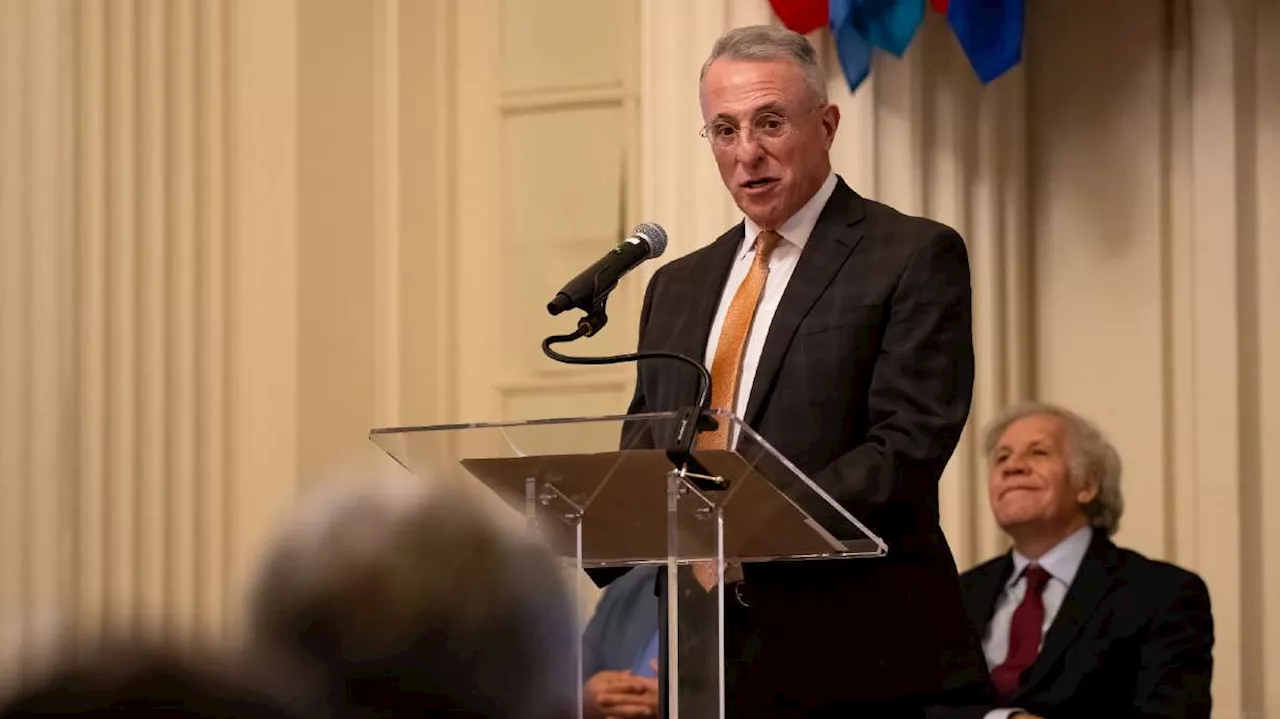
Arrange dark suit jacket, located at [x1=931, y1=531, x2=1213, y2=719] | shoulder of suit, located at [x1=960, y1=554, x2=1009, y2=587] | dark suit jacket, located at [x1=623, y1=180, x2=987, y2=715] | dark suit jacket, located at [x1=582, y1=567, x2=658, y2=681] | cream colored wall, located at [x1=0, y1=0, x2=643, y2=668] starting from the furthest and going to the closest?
cream colored wall, located at [x1=0, y1=0, x2=643, y2=668]
shoulder of suit, located at [x1=960, y1=554, x2=1009, y2=587]
dark suit jacket, located at [x1=931, y1=531, x2=1213, y2=719]
dark suit jacket, located at [x1=582, y1=567, x2=658, y2=681]
dark suit jacket, located at [x1=623, y1=180, x2=987, y2=715]

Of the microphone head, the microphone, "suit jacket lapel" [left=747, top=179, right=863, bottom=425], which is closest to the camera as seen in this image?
the microphone

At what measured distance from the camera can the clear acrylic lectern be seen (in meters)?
2.19

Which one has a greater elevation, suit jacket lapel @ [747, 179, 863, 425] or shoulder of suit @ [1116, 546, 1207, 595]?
suit jacket lapel @ [747, 179, 863, 425]

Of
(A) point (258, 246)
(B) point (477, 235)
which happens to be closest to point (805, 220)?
(A) point (258, 246)

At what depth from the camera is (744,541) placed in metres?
2.28

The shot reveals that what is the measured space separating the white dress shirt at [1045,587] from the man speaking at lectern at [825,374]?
1.77 meters

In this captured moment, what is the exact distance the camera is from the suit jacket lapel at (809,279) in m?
2.77

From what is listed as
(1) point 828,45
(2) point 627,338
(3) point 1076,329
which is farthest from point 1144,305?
(2) point 627,338

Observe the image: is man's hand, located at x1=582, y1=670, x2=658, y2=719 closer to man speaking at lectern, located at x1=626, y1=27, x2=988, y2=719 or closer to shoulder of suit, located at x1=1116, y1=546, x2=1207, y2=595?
man speaking at lectern, located at x1=626, y1=27, x2=988, y2=719

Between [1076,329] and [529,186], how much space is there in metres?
1.61

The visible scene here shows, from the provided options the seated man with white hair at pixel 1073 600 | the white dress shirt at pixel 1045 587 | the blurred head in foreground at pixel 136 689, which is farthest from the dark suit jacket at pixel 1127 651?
the blurred head in foreground at pixel 136 689

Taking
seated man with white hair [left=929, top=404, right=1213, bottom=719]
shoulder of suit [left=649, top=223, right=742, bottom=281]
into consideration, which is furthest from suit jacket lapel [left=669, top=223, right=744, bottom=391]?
seated man with white hair [left=929, top=404, right=1213, bottom=719]

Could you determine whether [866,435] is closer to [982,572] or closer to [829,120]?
[829,120]

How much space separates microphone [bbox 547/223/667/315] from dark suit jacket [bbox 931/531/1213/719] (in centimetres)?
190
